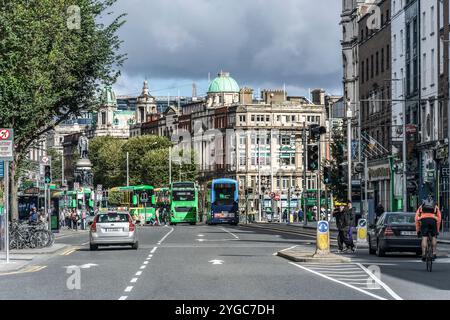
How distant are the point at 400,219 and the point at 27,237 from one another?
1418 cm

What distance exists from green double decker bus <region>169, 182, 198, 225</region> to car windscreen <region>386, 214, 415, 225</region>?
216 ft

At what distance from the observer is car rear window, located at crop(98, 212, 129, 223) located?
146ft

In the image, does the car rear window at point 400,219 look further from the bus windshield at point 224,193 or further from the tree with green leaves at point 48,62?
the bus windshield at point 224,193

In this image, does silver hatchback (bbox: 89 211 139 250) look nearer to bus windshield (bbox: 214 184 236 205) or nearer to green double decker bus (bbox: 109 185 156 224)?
bus windshield (bbox: 214 184 236 205)

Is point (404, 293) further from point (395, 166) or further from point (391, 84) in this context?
point (391, 84)

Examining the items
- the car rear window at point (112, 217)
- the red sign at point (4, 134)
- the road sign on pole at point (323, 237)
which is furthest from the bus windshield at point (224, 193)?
the road sign on pole at point (323, 237)

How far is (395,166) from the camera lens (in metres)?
79.6

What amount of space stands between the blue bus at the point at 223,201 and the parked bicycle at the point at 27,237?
5283cm

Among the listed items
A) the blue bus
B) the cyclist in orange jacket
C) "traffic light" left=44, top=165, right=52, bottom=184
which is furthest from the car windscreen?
the blue bus

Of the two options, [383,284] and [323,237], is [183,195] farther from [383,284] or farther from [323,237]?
[383,284]

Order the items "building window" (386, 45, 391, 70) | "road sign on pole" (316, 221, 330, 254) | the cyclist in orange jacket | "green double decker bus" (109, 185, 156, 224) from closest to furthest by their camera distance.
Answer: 1. the cyclist in orange jacket
2. "road sign on pole" (316, 221, 330, 254)
3. "building window" (386, 45, 391, 70)
4. "green double decker bus" (109, 185, 156, 224)

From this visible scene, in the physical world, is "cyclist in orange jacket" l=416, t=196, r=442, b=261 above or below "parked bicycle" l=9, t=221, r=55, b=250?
above

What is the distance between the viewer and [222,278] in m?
27.1

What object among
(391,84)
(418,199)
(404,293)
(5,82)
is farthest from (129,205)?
(404,293)
